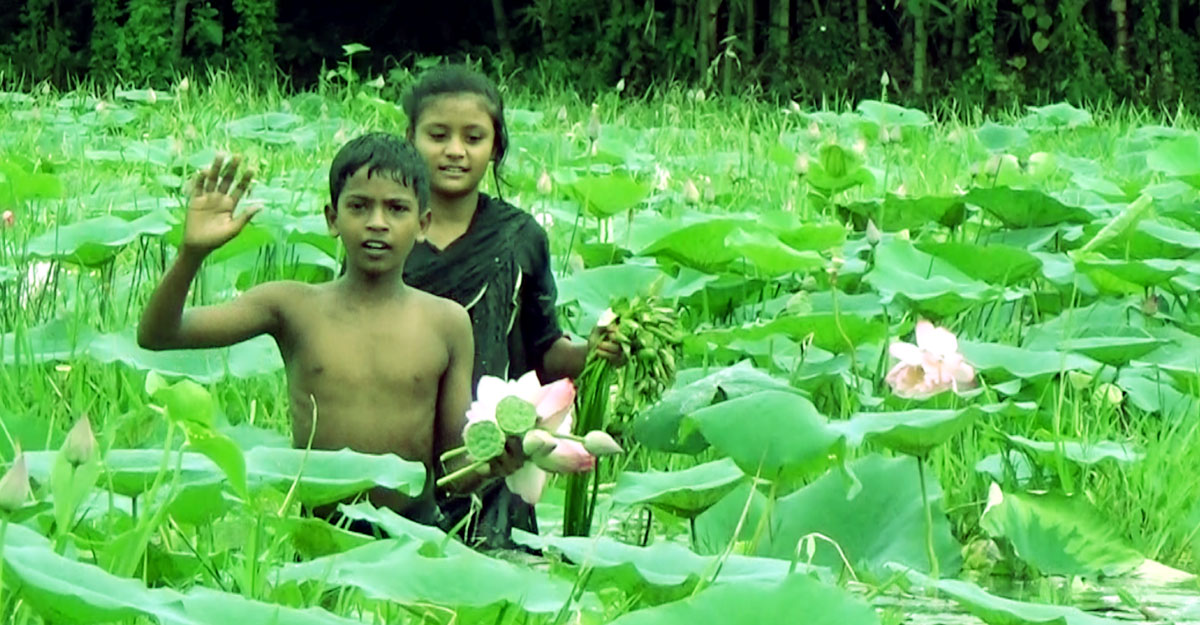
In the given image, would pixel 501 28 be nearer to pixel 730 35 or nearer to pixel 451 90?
pixel 730 35

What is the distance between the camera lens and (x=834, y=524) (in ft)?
5.65

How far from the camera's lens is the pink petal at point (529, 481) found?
5.22 feet

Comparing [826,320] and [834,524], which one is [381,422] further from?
[826,320]

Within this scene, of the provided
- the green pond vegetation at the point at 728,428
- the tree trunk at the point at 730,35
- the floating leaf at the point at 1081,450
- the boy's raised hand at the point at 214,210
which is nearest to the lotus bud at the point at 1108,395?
the green pond vegetation at the point at 728,428

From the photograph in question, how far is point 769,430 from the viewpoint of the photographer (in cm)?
158

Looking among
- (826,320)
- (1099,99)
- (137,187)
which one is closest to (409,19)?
(1099,99)

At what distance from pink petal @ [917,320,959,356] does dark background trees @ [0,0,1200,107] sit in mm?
5398

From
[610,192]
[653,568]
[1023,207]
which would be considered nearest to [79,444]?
[653,568]

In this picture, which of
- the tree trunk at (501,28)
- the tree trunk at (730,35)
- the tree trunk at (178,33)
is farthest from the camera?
the tree trunk at (501,28)

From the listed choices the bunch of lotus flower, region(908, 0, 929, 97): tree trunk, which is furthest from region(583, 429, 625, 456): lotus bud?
region(908, 0, 929, 97): tree trunk

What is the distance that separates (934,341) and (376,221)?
1.60ft

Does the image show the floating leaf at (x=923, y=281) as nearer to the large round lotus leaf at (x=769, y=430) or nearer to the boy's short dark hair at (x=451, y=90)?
the boy's short dark hair at (x=451, y=90)

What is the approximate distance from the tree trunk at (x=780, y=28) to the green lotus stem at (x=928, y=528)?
631 centimetres

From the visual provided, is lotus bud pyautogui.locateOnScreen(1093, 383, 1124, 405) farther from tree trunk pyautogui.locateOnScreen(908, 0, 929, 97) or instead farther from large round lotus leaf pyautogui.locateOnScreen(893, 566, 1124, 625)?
tree trunk pyautogui.locateOnScreen(908, 0, 929, 97)
